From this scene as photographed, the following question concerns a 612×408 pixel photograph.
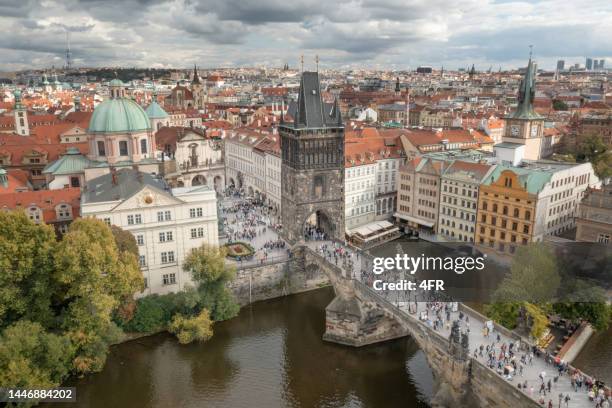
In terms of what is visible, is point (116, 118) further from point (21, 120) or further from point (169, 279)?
point (21, 120)

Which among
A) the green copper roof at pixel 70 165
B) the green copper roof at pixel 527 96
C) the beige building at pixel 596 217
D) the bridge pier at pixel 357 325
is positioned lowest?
the bridge pier at pixel 357 325

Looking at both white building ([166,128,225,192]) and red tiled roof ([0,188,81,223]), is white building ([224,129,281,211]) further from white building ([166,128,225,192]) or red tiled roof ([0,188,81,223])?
red tiled roof ([0,188,81,223])

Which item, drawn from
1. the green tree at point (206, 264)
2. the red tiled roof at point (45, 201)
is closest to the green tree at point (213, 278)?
the green tree at point (206, 264)

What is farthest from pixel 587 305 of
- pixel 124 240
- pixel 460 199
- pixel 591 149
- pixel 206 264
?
pixel 591 149

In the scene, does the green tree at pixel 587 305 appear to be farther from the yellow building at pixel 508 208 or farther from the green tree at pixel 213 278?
the green tree at pixel 213 278

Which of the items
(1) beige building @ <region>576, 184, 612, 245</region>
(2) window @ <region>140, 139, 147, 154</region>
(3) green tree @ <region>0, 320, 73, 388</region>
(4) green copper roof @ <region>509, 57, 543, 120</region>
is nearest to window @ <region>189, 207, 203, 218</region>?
(3) green tree @ <region>0, 320, 73, 388</region>

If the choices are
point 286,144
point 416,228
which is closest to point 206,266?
point 286,144
